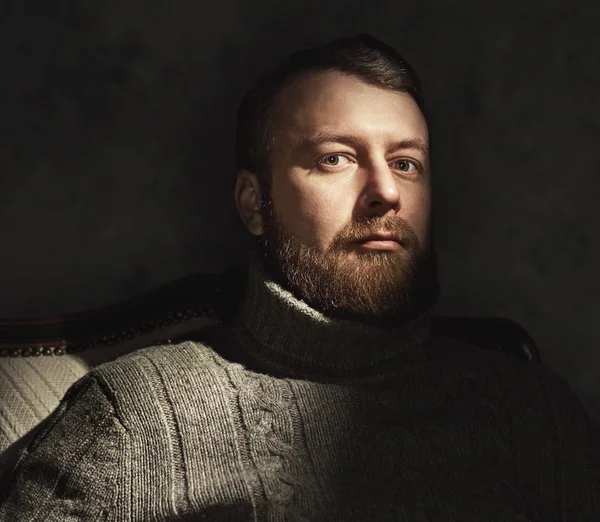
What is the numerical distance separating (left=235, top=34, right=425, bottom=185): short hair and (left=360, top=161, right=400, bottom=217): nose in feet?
0.51

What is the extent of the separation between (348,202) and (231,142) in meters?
0.43

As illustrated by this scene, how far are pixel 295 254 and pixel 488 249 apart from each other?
513 mm

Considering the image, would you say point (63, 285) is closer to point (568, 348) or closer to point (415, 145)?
point (415, 145)

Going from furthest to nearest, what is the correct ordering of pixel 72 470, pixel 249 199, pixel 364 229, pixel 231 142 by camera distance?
pixel 231 142, pixel 249 199, pixel 364 229, pixel 72 470

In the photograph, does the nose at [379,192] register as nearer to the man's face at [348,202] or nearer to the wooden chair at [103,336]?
the man's face at [348,202]

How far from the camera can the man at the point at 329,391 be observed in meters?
1.14

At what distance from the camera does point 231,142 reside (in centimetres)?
160

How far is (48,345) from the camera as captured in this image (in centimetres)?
136

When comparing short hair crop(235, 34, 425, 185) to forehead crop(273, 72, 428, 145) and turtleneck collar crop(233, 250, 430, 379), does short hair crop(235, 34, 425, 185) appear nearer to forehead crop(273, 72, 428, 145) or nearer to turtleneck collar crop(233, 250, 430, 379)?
forehead crop(273, 72, 428, 145)

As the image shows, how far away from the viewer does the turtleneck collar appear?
1244mm

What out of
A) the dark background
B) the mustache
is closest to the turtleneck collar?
the mustache

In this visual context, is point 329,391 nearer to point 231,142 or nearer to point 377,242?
point 377,242

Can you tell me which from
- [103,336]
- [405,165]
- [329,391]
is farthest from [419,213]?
[103,336]

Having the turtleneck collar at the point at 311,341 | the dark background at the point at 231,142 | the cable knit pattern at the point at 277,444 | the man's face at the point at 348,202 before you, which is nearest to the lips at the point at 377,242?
the man's face at the point at 348,202
